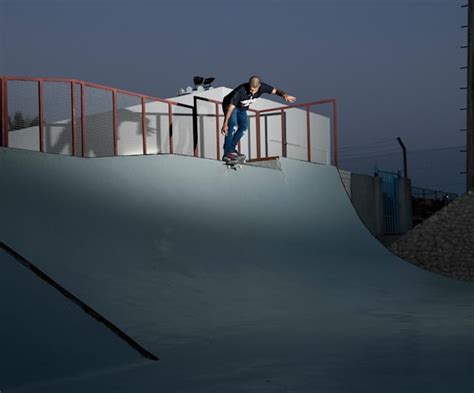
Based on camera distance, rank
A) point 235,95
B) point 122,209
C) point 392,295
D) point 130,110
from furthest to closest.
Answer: point 130,110 → point 235,95 → point 392,295 → point 122,209

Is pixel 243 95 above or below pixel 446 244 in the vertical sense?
above

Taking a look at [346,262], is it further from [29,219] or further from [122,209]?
[29,219]

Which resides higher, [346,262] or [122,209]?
[122,209]

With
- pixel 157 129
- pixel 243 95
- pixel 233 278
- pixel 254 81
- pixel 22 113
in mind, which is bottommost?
pixel 233 278

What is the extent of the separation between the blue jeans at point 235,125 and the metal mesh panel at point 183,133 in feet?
8.18

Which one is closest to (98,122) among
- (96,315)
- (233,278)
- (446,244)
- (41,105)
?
(41,105)

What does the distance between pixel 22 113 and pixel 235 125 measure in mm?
3642

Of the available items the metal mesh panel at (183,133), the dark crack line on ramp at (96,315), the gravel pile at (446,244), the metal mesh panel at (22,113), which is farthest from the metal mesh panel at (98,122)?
the gravel pile at (446,244)

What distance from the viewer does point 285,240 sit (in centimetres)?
990

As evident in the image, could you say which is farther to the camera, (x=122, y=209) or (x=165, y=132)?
(x=165, y=132)

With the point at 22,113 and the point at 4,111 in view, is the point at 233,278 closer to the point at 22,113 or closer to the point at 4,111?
the point at 4,111

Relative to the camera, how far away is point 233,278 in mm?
7801

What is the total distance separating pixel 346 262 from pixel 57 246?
515cm

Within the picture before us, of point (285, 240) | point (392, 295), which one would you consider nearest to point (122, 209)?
point (285, 240)
